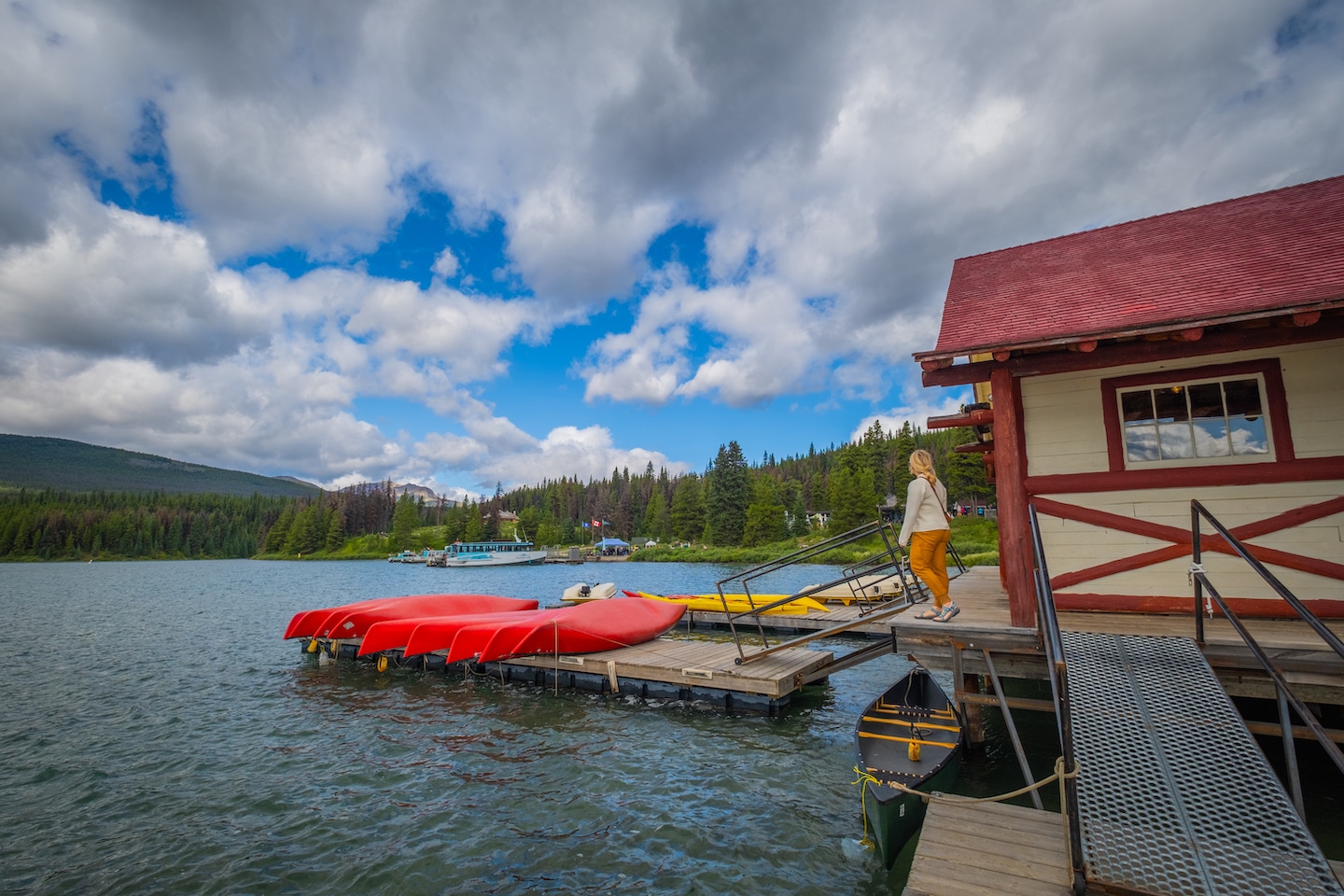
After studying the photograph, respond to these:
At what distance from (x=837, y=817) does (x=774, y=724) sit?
3.92 meters

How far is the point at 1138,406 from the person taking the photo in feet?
27.0

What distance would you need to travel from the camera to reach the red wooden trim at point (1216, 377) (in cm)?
745

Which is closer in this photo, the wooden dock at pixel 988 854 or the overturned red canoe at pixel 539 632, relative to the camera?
the wooden dock at pixel 988 854

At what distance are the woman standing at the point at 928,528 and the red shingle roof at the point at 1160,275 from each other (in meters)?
1.69

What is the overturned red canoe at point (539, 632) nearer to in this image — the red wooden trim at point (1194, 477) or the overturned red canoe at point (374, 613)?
the overturned red canoe at point (374, 613)

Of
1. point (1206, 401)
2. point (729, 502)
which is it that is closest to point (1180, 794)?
point (1206, 401)

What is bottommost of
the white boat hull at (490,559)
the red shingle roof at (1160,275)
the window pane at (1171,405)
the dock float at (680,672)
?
the white boat hull at (490,559)

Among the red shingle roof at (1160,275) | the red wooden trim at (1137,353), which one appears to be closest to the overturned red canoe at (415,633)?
the red wooden trim at (1137,353)

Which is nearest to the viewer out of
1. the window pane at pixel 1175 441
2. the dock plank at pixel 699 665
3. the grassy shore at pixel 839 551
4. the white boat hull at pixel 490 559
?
the window pane at pixel 1175 441

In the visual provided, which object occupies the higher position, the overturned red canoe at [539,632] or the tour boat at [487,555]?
the overturned red canoe at [539,632]

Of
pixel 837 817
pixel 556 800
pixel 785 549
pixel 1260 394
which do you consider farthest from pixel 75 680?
pixel 785 549

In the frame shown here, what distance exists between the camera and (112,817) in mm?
8086

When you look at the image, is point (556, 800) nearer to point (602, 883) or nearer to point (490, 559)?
point (602, 883)

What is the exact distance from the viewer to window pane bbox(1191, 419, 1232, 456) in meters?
7.74
